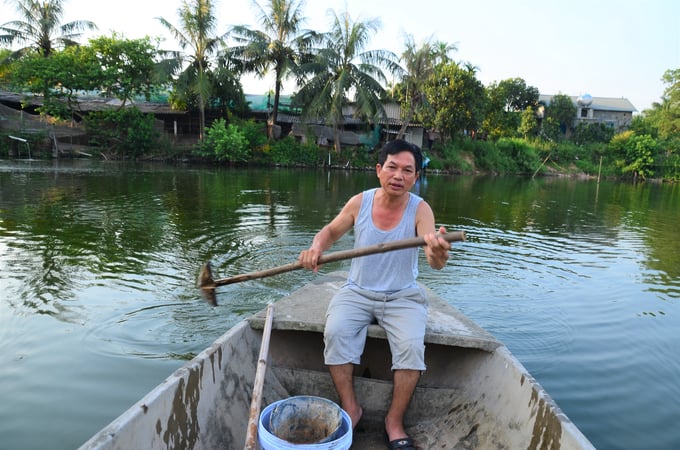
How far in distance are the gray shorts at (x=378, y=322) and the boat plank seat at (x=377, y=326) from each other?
0.29 ft

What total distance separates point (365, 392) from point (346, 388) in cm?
27

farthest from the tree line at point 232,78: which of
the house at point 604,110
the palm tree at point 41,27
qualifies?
the house at point 604,110

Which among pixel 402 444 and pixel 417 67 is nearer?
pixel 402 444

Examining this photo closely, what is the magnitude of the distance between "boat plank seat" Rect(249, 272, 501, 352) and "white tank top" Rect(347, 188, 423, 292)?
266mm

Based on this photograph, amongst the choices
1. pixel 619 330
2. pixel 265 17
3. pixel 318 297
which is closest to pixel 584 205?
pixel 619 330

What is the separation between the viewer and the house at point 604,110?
43.4 metres

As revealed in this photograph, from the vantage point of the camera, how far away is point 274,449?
180 centimetres

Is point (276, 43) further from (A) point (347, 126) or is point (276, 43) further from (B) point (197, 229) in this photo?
(B) point (197, 229)

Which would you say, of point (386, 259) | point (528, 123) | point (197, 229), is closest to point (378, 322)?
point (386, 259)

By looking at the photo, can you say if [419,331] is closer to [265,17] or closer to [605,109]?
[265,17]

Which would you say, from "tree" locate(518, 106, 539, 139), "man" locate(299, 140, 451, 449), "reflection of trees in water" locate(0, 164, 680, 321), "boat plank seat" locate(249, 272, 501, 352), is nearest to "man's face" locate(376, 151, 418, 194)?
"man" locate(299, 140, 451, 449)

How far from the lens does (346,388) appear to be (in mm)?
2373

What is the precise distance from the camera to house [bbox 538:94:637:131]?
43372mm

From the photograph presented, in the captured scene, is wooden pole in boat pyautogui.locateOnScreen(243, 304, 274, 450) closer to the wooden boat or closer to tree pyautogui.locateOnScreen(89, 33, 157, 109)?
the wooden boat
